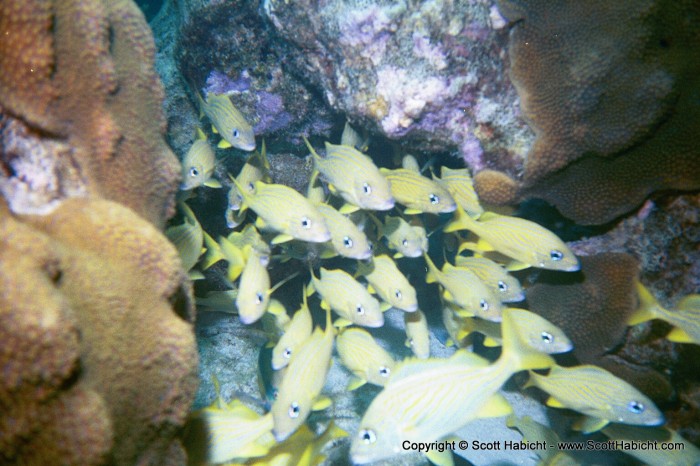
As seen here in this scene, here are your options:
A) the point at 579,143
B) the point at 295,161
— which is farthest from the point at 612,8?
the point at 295,161

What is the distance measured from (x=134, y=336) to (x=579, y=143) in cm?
364

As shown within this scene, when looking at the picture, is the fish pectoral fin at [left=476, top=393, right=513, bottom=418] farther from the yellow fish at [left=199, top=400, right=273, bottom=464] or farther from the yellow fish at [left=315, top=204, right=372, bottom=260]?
the yellow fish at [left=315, top=204, right=372, bottom=260]

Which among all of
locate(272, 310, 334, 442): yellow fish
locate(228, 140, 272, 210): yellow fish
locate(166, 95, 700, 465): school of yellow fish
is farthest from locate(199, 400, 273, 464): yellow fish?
locate(228, 140, 272, 210): yellow fish

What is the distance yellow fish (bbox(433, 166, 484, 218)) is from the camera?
397 centimetres

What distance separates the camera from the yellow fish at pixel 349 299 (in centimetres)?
366

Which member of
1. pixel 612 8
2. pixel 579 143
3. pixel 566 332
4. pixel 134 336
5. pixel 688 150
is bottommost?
pixel 566 332

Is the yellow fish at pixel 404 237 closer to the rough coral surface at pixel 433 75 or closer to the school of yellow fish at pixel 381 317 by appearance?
the school of yellow fish at pixel 381 317

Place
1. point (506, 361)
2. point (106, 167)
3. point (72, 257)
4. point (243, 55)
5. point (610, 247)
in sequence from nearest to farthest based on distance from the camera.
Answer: point (72, 257) < point (106, 167) < point (506, 361) < point (610, 247) < point (243, 55)

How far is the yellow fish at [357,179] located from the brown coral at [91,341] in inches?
70.1

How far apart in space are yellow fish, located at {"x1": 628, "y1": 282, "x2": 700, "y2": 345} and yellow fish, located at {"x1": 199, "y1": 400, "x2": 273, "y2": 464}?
3.40 m

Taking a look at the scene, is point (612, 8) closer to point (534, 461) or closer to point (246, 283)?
point (246, 283)

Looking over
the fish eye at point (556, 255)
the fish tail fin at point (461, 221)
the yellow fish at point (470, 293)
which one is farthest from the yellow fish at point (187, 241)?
the fish eye at point (556, 255)

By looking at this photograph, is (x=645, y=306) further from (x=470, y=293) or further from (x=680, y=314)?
(x=470, y=293)

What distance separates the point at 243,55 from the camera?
4918mm
